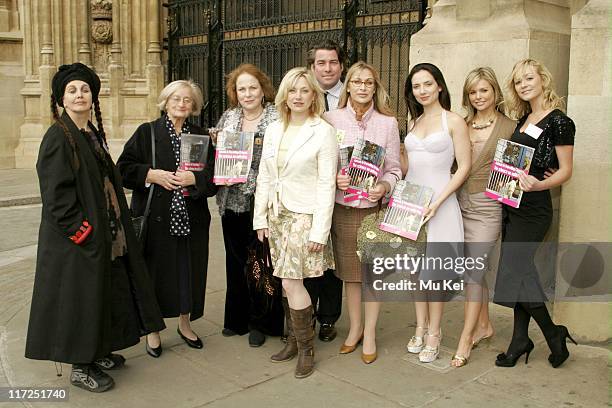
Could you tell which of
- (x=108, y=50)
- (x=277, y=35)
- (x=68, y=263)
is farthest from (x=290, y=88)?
(x=108, y=50)

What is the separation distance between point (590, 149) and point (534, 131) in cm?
74

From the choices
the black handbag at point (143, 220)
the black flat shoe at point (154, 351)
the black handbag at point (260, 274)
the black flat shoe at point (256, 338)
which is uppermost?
the black handbag at point (143, 220)

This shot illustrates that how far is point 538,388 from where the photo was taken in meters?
4.04

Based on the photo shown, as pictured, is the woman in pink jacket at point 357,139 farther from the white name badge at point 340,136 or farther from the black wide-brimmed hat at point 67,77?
the black wide-brimmed hat at point 67,77

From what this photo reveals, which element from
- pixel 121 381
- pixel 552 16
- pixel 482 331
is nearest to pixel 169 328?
pixel 121 381

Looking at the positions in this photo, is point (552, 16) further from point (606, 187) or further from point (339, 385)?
point (339, 385)

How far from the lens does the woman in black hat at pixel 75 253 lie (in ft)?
12.7

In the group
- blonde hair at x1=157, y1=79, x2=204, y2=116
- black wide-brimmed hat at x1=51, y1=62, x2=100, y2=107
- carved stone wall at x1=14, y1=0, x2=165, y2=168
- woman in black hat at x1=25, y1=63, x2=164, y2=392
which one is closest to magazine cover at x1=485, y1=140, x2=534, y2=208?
blonde hair at x1=157, y1=79, x2=204, y2=116

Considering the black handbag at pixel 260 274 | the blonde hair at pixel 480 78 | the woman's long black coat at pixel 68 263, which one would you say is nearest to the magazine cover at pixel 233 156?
the black handbag at pixel 260 274

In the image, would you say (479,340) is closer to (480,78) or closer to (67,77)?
(480,78)

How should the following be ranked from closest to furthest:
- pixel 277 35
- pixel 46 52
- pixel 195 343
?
pixel 195 343 → pixel 277 35 → pixel 46 52

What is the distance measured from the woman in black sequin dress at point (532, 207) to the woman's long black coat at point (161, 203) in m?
2.01

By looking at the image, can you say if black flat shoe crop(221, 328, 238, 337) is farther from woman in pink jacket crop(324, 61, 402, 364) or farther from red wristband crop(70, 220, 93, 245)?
red wristband crop(70, 220, 93, 245)

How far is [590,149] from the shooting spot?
471cm
